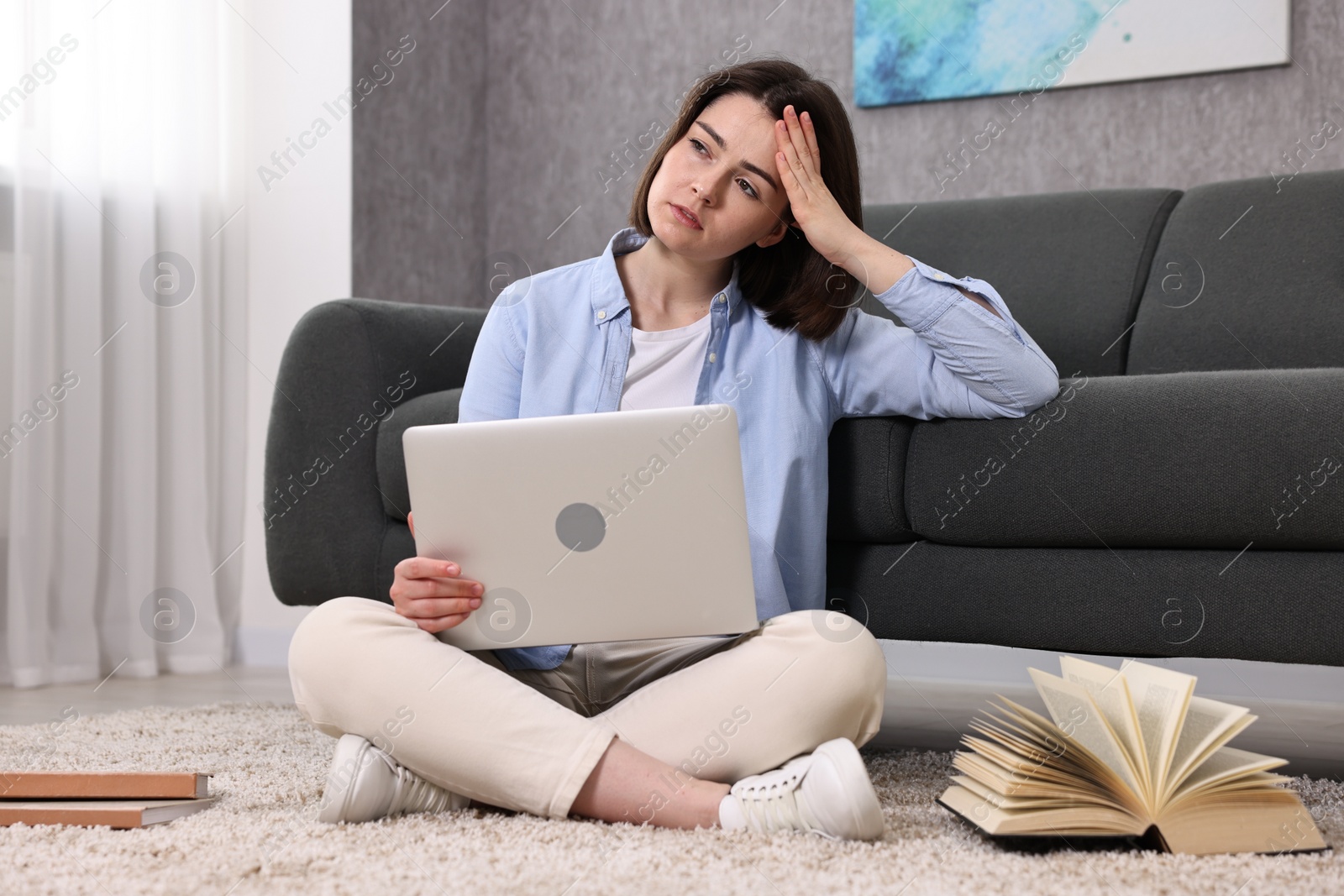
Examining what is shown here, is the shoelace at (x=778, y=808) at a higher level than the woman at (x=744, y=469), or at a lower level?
lower

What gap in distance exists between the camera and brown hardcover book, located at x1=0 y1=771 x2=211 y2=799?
108 cm

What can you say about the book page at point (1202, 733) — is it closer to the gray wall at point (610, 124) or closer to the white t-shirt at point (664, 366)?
the white t-shirt at point (664, 366)

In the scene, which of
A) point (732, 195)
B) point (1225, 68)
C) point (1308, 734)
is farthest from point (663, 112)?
point (1308, 734)

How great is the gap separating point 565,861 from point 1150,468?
786mm

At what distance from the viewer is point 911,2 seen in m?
2.65

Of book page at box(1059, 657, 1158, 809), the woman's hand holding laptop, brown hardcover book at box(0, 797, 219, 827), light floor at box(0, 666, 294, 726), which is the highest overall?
the woman's hand holding laptop

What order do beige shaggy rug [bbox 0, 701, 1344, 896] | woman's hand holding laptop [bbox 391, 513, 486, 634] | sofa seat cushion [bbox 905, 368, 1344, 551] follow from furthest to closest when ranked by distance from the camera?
sofa seat cushion [bbox 905, 368, 1344, 551]
woman's hand holding laptop [bbox 391, 513, 486, 634]
beige shaggy rug [bbox 0, 701, 1344, 896]

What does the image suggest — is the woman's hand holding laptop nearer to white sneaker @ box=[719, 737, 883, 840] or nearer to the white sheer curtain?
white sneaker @ box=[719, 737, 883, 840]

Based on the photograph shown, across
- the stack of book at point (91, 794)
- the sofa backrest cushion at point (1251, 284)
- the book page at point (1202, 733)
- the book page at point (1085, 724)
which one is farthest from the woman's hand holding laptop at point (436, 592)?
the sofa backrest cushion at point (1251, 284)

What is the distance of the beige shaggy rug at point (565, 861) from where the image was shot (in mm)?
854

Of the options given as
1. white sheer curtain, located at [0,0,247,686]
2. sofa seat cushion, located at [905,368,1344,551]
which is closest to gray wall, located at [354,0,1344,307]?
white sheer curtain, located at [0,0,247,686]

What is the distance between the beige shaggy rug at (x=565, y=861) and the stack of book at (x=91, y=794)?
0.02 m

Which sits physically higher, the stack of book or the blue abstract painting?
the blue abstract painting

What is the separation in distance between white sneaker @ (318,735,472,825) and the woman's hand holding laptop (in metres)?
0.13
